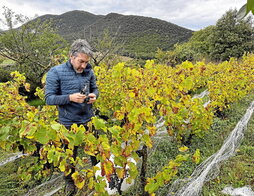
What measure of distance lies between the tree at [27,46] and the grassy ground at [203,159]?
18.9 ft

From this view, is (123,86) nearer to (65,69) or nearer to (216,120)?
(65,69)

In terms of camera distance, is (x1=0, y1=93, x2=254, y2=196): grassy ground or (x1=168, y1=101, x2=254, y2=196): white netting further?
(x1=0, y1=93, x2=254, y2=196): grassy ground

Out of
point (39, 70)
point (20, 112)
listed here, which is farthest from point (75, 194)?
point (39, 70)

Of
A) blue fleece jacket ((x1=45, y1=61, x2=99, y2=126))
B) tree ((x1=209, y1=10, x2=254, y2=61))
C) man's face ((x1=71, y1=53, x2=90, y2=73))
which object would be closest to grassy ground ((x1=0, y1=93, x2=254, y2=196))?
blue fleece jacket ((x1=45, y1=61, x2=99, y2=126))

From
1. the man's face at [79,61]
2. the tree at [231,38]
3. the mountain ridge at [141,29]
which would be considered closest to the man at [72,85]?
the man's face at [79,61]

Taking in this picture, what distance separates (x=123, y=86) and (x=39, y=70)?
6622mm

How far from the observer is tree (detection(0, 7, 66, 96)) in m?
8.15

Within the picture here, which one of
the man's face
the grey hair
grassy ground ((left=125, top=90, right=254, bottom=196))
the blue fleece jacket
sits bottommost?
grassy ground ((left=125, top=90, right=254, bottom=196))

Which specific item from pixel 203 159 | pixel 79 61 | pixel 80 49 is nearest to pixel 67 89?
pixel 79 61

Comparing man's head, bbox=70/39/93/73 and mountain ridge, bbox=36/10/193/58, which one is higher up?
mountain ridge, bbox=36/10/193/58

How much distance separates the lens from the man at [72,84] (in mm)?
1702

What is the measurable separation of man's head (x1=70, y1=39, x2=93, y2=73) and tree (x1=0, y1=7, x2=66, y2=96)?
6.45 metres

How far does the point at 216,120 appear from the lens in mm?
3916

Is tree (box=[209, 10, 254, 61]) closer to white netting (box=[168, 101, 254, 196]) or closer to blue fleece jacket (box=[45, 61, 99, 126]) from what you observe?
white netting (box=[168, 101, 254, 196])
